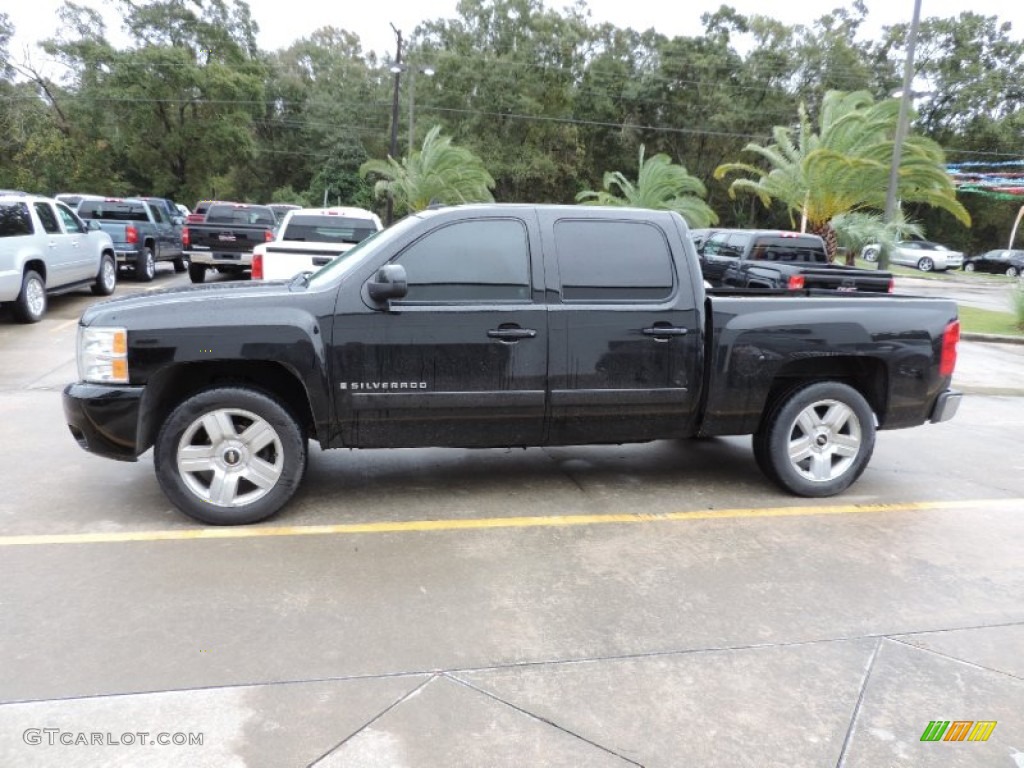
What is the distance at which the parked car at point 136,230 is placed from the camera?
55.2ft

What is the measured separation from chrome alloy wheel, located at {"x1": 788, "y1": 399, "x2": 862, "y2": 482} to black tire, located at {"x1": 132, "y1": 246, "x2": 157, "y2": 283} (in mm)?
15782

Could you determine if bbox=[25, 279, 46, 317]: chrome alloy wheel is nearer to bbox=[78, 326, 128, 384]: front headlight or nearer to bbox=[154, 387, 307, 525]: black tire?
bbox=[78, 326, 128, 384]: front headlight

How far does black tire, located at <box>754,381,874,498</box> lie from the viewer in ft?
17.0

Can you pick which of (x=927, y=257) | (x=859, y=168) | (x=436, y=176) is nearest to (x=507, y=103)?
(x=436, y=176)

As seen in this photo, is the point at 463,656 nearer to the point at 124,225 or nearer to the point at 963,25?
the point at 124,225

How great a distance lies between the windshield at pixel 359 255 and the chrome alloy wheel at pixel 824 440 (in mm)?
2853

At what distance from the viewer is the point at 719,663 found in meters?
3.25

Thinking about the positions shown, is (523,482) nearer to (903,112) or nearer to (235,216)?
(235,216)

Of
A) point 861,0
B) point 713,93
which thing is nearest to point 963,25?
point 861,0

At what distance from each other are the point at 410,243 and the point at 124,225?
14991 mm

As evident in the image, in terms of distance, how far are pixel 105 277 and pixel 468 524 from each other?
1269cm

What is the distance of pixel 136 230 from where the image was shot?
16844mm

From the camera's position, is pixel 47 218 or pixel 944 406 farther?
pixel 47 218
